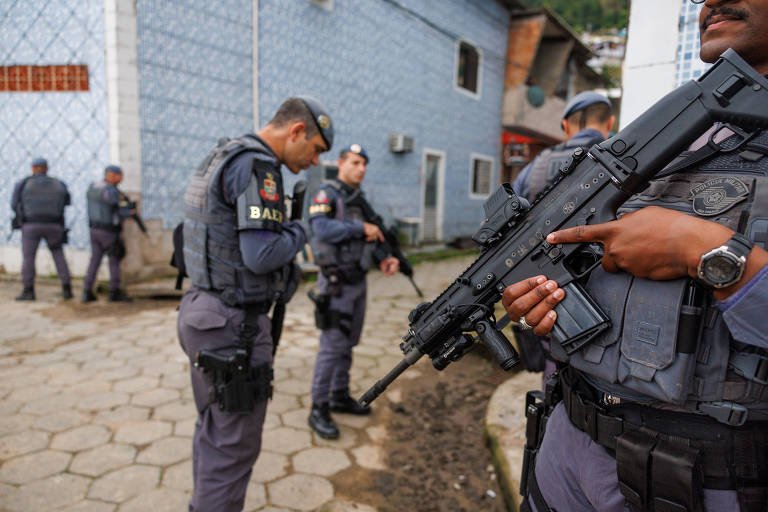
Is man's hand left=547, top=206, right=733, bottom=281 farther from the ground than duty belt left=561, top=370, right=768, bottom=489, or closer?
farther from the ground

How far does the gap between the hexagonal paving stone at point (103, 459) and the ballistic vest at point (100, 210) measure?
3.81m

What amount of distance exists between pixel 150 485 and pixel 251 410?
96 centimetres

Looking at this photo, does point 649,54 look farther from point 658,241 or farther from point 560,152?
point 658,241

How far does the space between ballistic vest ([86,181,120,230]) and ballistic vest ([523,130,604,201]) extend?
5104mm

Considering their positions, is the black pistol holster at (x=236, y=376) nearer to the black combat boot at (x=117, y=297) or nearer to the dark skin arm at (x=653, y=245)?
the dark skin arm at (x=653, y=245)

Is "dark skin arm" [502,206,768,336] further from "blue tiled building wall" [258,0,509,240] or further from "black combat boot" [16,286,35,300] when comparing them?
"blue tiled building wall" [258,0,509,240]

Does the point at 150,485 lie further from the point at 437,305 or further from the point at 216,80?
the point at 216,80

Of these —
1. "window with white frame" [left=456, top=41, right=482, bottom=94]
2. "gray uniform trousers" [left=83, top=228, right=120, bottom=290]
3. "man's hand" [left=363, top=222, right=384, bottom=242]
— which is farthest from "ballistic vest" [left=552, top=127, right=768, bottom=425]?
"window with white frame" [left=456, top=41, right=482, bottom=94]

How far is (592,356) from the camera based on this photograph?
→ 1.09m

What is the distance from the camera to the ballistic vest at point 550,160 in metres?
2.51

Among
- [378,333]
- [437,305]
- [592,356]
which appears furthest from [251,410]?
[378,333]

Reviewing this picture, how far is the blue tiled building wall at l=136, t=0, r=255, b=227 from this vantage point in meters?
6.16

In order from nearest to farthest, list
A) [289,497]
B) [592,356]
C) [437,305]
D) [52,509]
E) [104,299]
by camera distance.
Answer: [592,356] → [437,305] → [52,509] → [289,497] → [104,299]

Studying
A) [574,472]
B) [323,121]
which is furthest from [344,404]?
[574,472]
